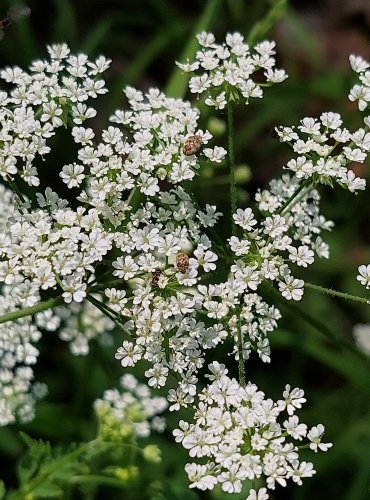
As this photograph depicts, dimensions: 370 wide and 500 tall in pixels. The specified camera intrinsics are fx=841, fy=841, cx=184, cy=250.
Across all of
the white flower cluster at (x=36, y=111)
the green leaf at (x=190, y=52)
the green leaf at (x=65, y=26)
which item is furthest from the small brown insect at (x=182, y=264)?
the green leaf at (x=65, y=26)

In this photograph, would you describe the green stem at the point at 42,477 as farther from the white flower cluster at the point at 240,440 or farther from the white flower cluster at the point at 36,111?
the white flower cluster at the point at 36,111

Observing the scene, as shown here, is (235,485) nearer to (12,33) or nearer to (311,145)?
(311,145)

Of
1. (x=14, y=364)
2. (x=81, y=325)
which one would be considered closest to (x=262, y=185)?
(x=81, y=325)

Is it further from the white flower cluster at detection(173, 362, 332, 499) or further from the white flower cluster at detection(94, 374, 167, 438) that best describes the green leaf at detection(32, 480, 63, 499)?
the white flower cluster at detection(173, 362, 332, 499)

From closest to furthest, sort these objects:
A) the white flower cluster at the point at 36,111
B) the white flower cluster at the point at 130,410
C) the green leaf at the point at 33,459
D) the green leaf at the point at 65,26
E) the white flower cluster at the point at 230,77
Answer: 1. the white flower cluster at the point at 36,111
2. the white flower cluster at the point at 230,77
3. the green leaf at the point at 33,459
4. the white flower cluster at the point at 130,410
5. the green leaf at the point at 65,26

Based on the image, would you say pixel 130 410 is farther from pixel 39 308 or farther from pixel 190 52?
pixel 190 52

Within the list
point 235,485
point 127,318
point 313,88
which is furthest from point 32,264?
point 313,88
